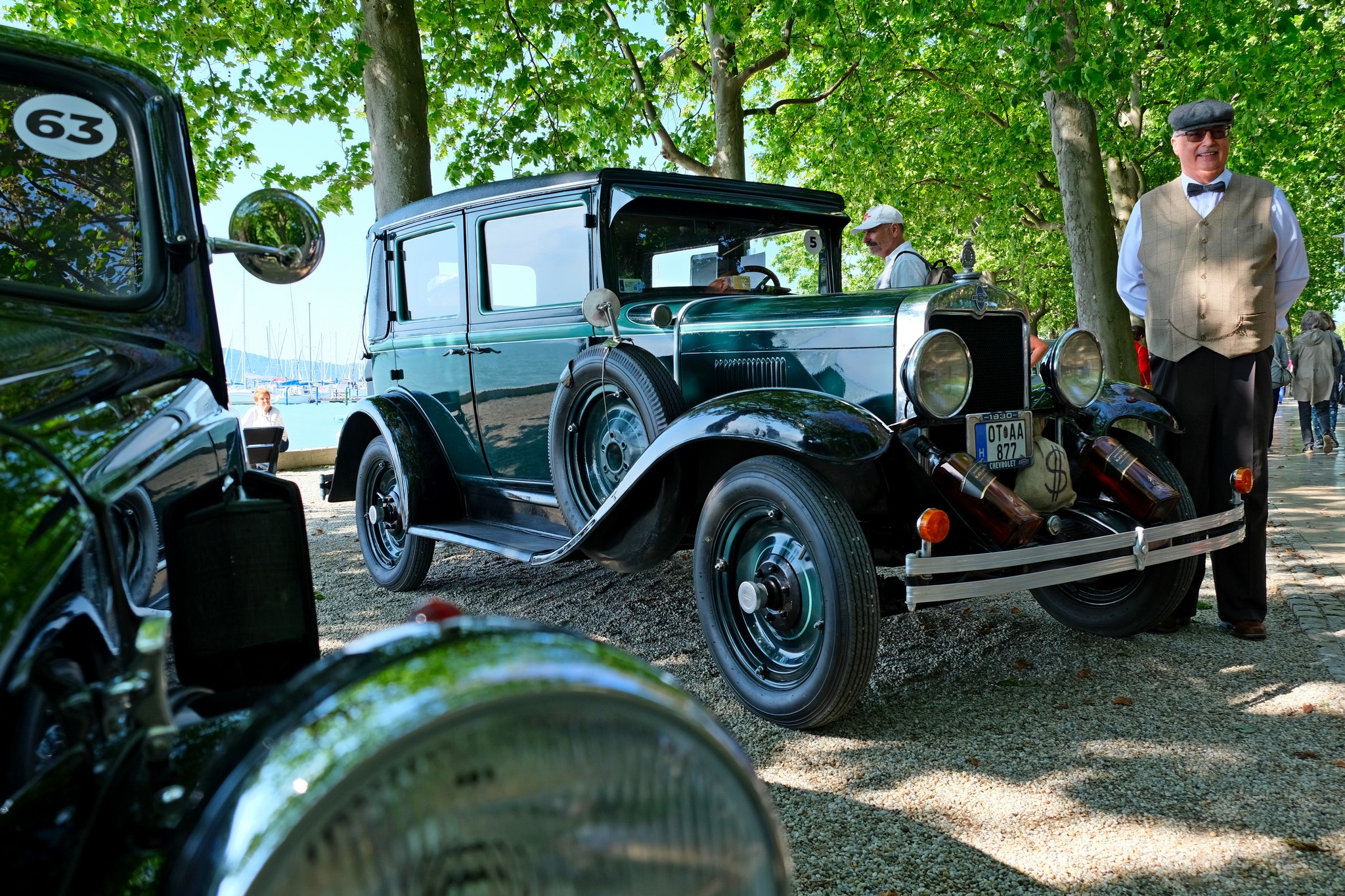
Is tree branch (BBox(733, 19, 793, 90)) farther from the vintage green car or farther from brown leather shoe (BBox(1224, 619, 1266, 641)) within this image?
brown leather shoe (BBox(1224, 619, 1266, 641))

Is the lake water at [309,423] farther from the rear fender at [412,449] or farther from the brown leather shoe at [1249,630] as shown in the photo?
the brown leather shoe at [1249,630]

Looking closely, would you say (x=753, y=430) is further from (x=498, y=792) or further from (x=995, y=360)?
(x=498, y=792)

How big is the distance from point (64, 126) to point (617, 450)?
8.57 feet

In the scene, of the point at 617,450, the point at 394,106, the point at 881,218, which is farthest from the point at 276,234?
the point at 394,106

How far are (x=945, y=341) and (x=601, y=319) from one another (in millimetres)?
1499

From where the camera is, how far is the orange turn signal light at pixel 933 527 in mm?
3150

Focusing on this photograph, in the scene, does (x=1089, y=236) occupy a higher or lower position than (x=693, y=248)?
higher

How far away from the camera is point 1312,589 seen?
16.9 ft

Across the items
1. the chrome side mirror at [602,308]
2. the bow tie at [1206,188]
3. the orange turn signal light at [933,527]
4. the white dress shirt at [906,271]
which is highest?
the bow tie at [1206,188]

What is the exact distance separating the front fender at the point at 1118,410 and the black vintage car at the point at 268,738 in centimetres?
356

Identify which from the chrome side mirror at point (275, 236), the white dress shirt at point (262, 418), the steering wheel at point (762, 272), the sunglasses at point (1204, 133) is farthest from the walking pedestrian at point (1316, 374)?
the chrome side mirror at point (275, 236)

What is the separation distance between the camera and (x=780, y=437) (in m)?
3.30

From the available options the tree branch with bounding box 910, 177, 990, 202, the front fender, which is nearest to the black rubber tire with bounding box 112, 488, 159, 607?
the front fender

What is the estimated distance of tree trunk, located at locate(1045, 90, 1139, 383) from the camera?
8797 mm
